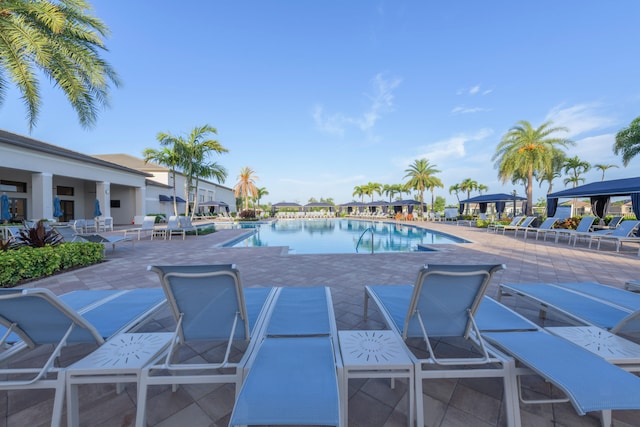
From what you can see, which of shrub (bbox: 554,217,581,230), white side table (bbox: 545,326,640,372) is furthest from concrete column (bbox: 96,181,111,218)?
shrub (bbox: 554,217,581,230)

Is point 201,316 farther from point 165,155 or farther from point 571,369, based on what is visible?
point 165,155

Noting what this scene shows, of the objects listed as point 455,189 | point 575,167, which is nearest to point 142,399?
point 575,167

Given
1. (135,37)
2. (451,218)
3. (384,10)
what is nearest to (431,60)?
(384,10)

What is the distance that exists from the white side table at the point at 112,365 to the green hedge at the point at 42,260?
4.24 meters

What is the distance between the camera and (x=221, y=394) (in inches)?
65.9

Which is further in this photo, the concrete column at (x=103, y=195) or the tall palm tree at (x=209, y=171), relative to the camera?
the tall palm tree at (x=209, y=171)

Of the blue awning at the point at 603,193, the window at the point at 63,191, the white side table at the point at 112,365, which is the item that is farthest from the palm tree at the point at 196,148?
the blue awning at the point at 603,193

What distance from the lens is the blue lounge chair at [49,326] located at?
135cm

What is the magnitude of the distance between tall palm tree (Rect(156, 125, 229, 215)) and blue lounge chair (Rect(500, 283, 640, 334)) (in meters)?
17.8

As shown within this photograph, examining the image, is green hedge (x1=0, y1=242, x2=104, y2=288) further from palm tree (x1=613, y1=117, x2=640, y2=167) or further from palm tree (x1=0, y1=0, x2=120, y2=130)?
palm tree (x1=613, y1=117, x2=640, y2=167)

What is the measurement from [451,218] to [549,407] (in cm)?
2401

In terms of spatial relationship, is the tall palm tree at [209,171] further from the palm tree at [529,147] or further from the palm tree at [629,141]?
the palm tree at [629,141]

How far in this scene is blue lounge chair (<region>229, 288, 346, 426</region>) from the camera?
1.08m

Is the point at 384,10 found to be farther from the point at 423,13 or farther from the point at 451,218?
the point at 451,218
